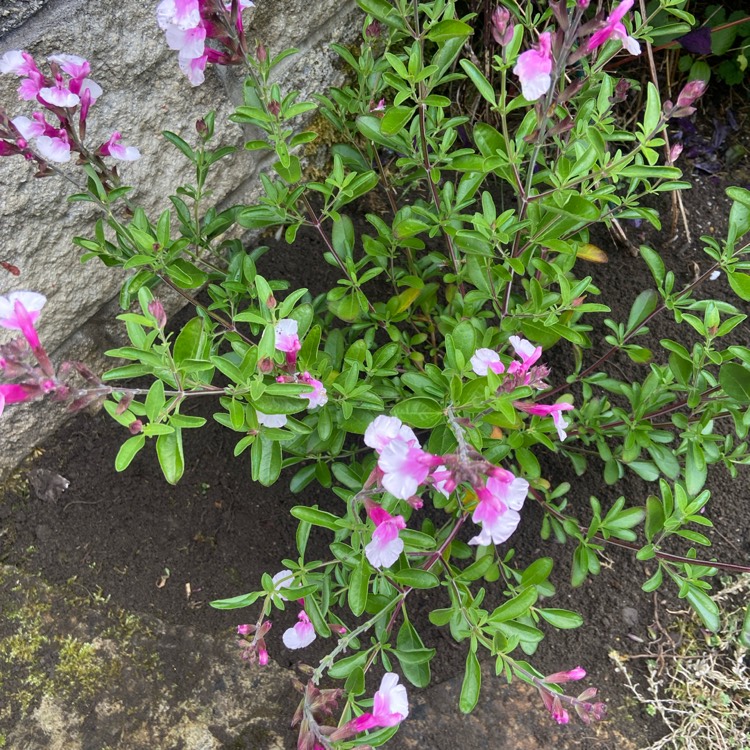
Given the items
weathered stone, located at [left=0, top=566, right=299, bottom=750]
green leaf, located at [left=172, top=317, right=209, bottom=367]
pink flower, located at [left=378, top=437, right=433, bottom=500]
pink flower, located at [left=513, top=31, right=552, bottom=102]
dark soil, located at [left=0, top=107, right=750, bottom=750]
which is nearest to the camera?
pink flower, located at [left=378, top=437, right=433, bottom=500]

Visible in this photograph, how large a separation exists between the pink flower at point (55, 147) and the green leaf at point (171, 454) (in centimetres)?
60

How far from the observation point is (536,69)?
3.41 feet

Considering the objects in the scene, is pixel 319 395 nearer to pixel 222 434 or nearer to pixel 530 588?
pixel 530 588

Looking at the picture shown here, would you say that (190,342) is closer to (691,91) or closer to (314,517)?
(314,517)

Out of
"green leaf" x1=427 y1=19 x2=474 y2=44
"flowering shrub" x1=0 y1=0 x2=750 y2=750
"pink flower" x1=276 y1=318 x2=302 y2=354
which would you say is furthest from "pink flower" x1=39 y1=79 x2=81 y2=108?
"green leaf" x1=427 y1=19 x2=474 y2=44

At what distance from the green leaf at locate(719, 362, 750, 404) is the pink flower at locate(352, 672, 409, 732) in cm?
85

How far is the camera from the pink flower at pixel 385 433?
40.3 inches

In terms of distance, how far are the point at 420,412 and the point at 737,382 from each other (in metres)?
0.65

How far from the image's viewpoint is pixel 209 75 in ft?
6.12

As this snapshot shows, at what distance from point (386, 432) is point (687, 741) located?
1342mm

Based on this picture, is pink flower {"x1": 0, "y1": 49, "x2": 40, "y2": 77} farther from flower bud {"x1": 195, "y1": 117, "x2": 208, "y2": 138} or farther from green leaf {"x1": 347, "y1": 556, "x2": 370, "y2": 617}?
green leaf {"x1": 347, "y1": 556, "x2": 370, "y2": 617}

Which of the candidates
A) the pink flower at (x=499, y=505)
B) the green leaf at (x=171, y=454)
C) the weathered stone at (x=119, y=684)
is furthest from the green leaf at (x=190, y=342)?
the weathered stone at (x=119, y=684)

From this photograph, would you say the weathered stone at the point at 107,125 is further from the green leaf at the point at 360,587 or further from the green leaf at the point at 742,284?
the green leaf at the point at 742,284

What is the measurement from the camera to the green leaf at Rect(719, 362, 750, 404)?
131 cm
